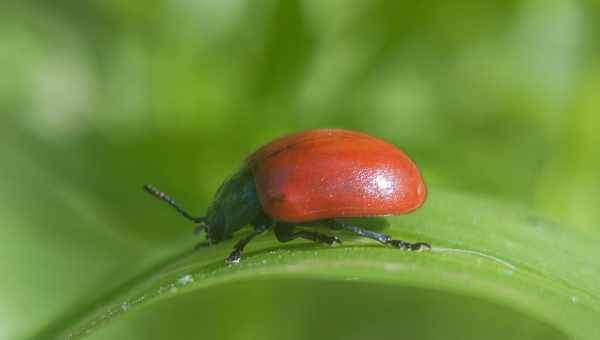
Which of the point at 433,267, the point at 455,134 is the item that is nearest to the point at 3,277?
the point at 433,267

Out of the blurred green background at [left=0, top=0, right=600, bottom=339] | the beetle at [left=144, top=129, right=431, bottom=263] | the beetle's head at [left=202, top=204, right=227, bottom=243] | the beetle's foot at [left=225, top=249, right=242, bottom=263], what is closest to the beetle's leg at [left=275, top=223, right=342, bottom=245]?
the beetle at [left=144, top=129, right=431, bottom=263]

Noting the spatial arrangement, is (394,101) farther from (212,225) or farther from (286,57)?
(212,225)

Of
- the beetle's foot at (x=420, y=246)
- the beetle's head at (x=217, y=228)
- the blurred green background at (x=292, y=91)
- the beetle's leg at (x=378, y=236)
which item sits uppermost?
the blurred green background at (x=292, y=91)

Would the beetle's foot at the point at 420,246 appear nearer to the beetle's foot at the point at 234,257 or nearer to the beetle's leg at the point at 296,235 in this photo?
the beetle's leg at the point at 296,235

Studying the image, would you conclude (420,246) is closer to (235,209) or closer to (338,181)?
(338,181)

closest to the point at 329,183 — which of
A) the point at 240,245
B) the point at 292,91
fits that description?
the point at 240,245

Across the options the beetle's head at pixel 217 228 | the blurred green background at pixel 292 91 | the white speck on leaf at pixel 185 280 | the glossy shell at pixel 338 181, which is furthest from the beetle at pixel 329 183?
the blurred green background at pixel 292 91
